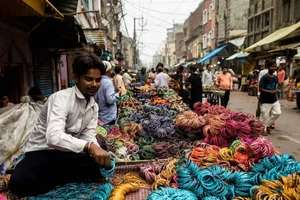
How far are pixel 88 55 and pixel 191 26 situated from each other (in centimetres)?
5228

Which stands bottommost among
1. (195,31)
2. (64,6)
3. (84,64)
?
(84,64)

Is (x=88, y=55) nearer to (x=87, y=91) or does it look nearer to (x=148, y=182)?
(x=87, y=91)

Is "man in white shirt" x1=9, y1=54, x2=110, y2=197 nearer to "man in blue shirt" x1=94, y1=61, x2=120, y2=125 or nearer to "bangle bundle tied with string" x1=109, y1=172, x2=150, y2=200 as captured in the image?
"bangle bundle tied with string" x1=109, y1=172, x2=150, y2=200

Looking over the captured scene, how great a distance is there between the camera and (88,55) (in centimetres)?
223

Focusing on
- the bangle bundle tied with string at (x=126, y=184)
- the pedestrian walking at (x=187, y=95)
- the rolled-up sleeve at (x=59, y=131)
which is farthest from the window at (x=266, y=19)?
the rolled-up sleeve at (x=59, y=131)

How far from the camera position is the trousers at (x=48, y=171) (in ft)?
7.11

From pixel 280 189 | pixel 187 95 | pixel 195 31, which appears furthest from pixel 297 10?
pixel 195 31

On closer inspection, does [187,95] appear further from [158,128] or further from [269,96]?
[158,128]

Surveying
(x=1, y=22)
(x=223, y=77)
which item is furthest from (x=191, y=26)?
(x=1, y=22)

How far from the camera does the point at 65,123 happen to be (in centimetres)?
215

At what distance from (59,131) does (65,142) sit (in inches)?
3.9

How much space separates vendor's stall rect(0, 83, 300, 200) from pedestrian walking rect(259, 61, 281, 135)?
301 cm

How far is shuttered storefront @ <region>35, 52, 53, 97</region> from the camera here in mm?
7586

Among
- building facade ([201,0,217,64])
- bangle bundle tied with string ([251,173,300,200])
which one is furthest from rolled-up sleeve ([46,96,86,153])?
building facade ([201,0,217,64])
